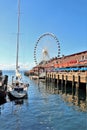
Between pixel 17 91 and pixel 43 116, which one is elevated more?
pixel 17 91

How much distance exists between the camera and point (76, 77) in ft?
184

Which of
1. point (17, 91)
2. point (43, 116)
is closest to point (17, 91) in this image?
point (17, 91)

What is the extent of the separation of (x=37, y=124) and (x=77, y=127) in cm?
356

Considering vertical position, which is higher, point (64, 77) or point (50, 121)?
point (64, 77)

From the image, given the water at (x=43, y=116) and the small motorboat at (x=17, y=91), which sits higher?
the small motorboat at (x=17, y=91)

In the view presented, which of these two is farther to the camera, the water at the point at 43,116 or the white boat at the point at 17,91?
the white boat at the point at 17,91

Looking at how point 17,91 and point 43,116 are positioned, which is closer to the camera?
point 43,116

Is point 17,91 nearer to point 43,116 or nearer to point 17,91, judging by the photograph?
point 17,91

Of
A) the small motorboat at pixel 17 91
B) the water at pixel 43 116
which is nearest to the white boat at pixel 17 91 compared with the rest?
the small motorboat at pixel 17 91

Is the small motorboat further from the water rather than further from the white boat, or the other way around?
the water

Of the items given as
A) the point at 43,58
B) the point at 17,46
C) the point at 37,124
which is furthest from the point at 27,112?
the point at 43,58

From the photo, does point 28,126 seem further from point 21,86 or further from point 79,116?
point 21,86

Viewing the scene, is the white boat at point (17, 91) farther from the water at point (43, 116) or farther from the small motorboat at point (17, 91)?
the water at point (43, 116)

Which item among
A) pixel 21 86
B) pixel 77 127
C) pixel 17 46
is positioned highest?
pixel 17 46
